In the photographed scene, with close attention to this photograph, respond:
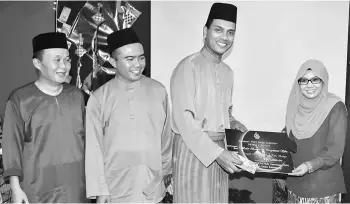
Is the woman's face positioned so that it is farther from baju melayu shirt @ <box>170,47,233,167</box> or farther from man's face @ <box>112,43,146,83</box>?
man's face @ <box>112,43,146,83</box>

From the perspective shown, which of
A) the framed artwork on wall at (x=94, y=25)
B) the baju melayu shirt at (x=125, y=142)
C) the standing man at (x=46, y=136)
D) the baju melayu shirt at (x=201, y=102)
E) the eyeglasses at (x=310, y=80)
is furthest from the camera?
the framed artwork on wall at (x=94, y=25)

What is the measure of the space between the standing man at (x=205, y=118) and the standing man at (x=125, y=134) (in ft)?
A: 0.57

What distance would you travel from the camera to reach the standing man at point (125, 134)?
7.42 feet

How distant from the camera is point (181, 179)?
2.49m

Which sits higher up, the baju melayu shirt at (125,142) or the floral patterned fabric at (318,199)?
the baju melayu shirt at (125,142)

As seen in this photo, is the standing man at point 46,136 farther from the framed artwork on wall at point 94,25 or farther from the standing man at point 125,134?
the framed artwork on wall at point 94,25

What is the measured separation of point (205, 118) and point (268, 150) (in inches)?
18.7

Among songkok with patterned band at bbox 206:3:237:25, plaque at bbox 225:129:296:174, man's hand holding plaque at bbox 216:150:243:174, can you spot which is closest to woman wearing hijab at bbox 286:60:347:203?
plaque at bbox 225:129:296:174

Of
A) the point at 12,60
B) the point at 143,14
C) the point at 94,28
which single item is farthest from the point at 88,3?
the point at 12,60

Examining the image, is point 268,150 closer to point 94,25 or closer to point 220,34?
point 220,34

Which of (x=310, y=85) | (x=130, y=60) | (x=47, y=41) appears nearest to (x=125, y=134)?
(x=130, y=60)

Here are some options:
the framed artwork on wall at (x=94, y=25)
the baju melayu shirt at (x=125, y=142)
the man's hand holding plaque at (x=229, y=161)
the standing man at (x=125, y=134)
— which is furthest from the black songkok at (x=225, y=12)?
the framed artwork on wall at (x=94, y=25)

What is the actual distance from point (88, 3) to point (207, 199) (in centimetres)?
255

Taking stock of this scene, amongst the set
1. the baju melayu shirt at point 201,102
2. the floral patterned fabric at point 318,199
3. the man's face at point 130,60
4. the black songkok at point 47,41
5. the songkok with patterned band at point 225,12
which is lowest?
the floral patterned fabric at point 318,199
